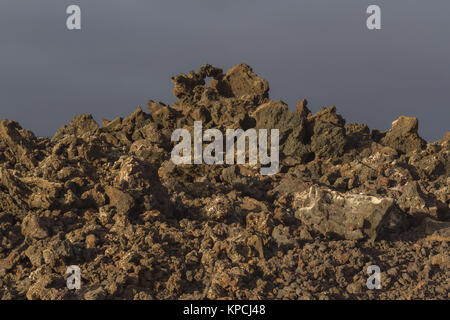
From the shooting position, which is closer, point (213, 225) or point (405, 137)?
point (213, 225)

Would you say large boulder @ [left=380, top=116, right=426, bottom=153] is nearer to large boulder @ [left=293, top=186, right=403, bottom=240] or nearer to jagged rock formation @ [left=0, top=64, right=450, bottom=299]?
jagged rock formation @ [left=0, top=64, right=450, bottom=299]

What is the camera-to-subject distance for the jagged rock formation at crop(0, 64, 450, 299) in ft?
22.2

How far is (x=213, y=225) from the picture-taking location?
27.0 ft

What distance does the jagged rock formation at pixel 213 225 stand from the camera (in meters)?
6.78

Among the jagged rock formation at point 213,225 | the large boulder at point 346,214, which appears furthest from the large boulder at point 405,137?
the large boulder at point 346,214

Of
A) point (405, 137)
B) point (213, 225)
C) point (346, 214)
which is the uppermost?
point (405, 137)

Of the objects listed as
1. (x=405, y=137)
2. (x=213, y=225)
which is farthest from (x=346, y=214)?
(x=405, y=137)

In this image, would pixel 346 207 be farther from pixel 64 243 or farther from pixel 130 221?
pixel 64 243

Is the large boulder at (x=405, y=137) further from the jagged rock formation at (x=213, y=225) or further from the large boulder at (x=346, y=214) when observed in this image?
the large boulder at (x=346, y=214)

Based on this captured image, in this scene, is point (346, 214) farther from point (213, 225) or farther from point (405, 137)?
point (405, 137)

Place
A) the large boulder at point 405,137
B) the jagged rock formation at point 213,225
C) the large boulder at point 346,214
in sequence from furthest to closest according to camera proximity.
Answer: the large boulder at point 405,137, the large boulder at point 346,214, the jagged rock formation at point 213,225

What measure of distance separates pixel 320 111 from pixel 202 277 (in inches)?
385

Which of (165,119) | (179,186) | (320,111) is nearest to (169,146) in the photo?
(165,119)

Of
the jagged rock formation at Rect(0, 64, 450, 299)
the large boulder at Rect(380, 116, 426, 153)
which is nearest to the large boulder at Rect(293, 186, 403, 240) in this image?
the jagged rock formation at Rect(0, 64, 450, 299)
